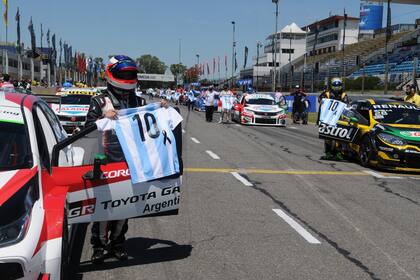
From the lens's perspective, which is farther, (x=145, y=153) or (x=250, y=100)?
(x=250, y=100)

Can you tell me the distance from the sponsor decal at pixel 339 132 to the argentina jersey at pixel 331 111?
12 centimetres

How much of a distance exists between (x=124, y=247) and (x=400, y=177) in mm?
6899

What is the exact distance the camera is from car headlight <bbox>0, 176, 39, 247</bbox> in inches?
125

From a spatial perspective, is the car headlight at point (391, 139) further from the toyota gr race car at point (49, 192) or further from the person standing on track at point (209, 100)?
the person standing on track at point (209, 100)

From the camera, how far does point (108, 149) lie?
15.9 feet

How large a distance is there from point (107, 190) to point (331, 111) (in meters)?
8.61

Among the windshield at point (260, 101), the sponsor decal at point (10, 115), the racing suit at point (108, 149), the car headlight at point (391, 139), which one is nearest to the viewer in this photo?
the sponsor decal at point (10, 115)

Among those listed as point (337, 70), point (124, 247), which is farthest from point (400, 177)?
point (337, 70)

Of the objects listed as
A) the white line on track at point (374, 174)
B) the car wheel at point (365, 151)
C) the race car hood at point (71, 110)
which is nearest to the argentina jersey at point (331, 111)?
the car wheel at point (365, 151)

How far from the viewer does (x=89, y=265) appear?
4922 mm

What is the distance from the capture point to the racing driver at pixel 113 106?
497 centimetres

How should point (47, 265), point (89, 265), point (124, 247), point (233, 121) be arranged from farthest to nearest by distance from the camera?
point (233, 121)
point (124, 247)
point (89, 265)
point (47, 265)

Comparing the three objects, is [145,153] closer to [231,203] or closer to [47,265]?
[47,265]

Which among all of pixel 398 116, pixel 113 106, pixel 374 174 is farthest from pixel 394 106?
pixel 113 106
